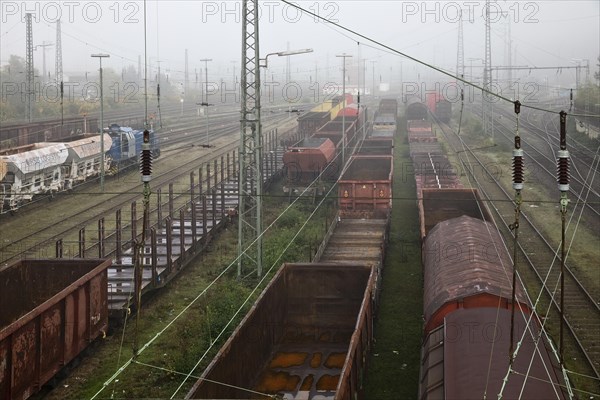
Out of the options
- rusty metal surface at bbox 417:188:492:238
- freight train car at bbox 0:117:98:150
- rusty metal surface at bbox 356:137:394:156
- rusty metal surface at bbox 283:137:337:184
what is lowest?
rusty metal surface at bbox 417:188:492:238

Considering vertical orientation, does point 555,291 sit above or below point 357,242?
below

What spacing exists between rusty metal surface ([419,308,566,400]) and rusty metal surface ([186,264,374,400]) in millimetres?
1220

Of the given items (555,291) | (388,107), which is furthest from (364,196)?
(388,107)

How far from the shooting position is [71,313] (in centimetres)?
1209

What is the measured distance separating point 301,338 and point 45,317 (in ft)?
18.3

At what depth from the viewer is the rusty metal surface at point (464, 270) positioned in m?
11.5

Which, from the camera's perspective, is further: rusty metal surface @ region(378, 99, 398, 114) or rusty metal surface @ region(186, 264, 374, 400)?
rusty metal surface @ region(378, 99, 398, 114)

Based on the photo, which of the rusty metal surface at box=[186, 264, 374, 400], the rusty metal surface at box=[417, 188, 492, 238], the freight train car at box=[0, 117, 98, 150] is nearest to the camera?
the rusty metal surface at box=[186, 264, 374, 400]

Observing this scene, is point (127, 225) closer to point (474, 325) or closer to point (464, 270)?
point (464, 270)

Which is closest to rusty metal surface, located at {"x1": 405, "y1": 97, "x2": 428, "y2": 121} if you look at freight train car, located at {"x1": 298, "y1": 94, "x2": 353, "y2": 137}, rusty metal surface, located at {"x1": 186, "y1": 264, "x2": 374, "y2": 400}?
freight train car, located at {"x1": 298, "y1": 94, "x2": 353, "y2": 137}

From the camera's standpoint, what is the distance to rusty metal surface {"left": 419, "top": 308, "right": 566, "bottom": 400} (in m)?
8.22

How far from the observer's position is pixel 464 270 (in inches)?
508

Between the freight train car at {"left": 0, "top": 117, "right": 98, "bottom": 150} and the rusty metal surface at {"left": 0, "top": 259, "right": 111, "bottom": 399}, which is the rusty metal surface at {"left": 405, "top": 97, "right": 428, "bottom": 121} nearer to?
the freight train car at {"left": 0, "top": 117, "right": 98, "bottom": 150}

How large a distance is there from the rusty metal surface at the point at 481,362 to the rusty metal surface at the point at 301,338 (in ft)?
4.00
